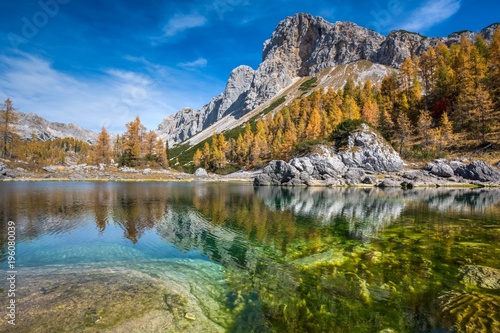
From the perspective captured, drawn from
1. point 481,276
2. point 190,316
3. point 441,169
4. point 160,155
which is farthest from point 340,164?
point 190,316

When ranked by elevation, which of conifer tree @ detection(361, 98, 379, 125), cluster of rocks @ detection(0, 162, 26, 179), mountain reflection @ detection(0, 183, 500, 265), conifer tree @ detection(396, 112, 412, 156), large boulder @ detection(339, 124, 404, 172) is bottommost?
mountain reflection @ detection(0, 183, 500, 265)

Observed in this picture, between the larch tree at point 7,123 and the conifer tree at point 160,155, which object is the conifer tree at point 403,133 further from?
the larch tree at point 7,123

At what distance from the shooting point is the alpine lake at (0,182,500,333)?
8.84 metres

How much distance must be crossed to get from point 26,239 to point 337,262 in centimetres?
2178

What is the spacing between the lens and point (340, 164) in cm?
8688

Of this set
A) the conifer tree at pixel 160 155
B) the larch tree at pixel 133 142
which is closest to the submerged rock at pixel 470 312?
the larch tree at pixel 133 142

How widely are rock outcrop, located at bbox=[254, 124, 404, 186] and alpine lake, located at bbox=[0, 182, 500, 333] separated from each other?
5895 cm

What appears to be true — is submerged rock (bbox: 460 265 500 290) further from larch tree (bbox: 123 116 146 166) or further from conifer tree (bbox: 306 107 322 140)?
larch tree (bbox: 123 116 146 166)

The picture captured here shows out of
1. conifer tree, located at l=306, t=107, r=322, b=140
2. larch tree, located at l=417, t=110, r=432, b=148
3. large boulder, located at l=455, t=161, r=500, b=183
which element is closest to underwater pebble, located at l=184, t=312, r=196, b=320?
large boulder, located at l=455, t=161, r=500, b=183

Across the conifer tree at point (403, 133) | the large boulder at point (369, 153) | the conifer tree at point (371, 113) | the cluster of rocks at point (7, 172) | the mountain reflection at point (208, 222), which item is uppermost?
the conifer tree at point (371, 113)

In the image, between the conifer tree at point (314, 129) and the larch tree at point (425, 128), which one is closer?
the larch tree at point (425, 128)

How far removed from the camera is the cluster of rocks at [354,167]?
77.2 m

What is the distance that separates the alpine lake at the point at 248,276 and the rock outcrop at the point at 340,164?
58.9 m

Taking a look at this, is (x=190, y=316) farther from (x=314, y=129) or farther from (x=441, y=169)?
(x=314, y=129)
